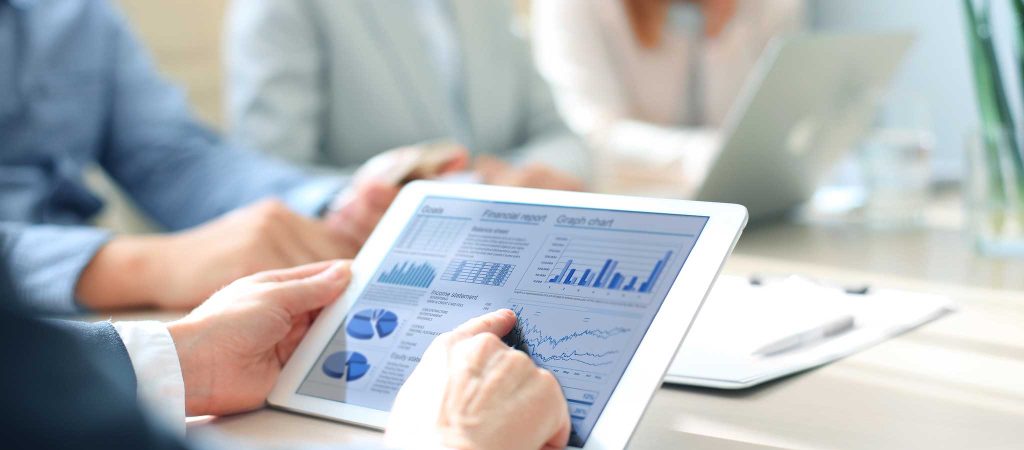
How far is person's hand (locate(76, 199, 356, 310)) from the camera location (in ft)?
3.00

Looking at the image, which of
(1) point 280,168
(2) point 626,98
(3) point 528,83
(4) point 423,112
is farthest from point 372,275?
(2) point 626,98

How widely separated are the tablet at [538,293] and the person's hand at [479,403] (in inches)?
0.8

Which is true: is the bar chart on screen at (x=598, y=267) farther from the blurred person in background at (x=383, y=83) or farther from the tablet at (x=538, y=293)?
the blurred person in background at (x=383, y=83)

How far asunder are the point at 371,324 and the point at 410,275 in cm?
4

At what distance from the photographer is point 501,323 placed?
55cm

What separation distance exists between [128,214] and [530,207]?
1138 millimetres

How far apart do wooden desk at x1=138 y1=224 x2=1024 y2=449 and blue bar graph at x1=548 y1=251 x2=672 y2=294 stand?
0.09 metres

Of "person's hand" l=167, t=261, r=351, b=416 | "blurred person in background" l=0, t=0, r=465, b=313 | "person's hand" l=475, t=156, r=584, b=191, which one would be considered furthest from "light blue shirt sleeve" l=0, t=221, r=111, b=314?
"person's hand" l=475, t=156, r=584, b=191

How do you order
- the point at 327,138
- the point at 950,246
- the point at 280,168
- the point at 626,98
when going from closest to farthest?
the point at 950,246, the point at 280,168, the point at 327,138, the point at 626,98

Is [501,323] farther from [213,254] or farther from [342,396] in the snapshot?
[213,254]

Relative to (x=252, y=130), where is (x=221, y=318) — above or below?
below

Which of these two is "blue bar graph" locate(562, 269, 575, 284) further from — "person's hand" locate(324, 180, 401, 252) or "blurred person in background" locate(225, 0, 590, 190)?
"blurred person in background" locate(225, 0, 590, 190)

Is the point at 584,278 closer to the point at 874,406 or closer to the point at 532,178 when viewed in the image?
the point at 874,406

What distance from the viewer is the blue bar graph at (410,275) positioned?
0.63 m
